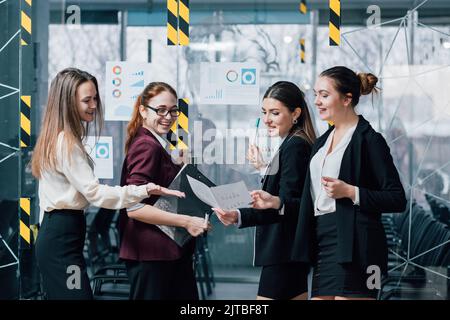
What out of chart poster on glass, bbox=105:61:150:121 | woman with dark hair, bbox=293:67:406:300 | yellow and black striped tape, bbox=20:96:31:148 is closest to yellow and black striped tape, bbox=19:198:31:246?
yellow and black striped tape, bbox=20:96:31:148

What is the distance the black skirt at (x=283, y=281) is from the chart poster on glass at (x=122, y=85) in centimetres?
158

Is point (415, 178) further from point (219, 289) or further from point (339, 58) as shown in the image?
point (219, 289)

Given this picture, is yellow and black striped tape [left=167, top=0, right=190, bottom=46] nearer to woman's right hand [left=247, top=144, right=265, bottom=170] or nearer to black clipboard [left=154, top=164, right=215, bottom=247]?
woman's right hand [left=247, top=144, right=265, bottom=170]

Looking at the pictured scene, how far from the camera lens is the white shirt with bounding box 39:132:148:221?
155 inches

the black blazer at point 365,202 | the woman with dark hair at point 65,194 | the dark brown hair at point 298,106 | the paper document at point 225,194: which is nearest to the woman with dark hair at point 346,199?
the black blazer at point 365,202

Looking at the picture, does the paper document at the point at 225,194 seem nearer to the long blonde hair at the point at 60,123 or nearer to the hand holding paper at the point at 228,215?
the hand holding paper at the point at 228,215

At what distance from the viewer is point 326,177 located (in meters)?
3.88

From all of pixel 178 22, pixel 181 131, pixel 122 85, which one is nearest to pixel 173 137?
pixel 181 131

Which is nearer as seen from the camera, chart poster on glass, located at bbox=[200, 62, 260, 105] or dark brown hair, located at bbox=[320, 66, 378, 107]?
dark brown hair, located at bbox=[320, 66, 378, 107]

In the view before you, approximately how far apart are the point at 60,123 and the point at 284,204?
1252 millimetres

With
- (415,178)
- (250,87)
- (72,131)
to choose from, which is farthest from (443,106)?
(72,131)

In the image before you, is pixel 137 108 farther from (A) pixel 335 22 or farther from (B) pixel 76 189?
(A) pixel 335 22

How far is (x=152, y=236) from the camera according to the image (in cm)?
411

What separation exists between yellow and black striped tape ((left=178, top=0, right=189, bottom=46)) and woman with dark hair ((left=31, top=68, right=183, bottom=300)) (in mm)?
1251
